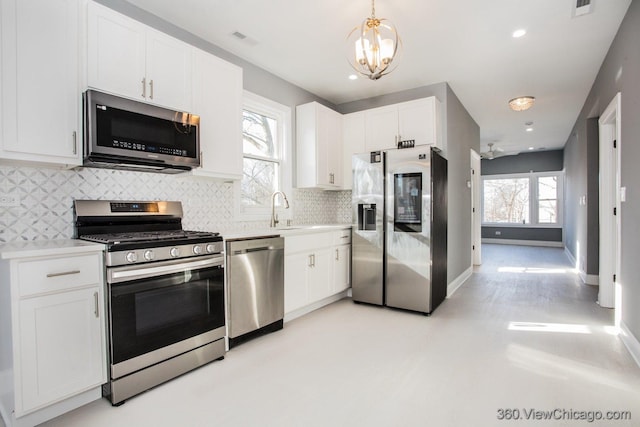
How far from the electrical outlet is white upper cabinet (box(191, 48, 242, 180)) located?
3.71 ft

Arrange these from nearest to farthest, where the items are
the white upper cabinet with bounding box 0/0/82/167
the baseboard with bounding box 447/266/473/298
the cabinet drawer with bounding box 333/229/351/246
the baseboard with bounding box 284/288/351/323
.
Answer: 1. the white upper cabinet with bounding box 0/0/82/167
2. the baseboard with bounding box 284/288/351/323
3. the cabinet drawer with bounding box 333/229/351/246
4. the baseboard with bounding box 447/266/473/298

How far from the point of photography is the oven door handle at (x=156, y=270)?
1959 mm

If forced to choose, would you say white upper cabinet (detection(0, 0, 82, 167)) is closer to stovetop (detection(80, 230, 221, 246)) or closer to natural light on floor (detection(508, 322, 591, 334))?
stovetop (detection(80, 230, 221, 246))

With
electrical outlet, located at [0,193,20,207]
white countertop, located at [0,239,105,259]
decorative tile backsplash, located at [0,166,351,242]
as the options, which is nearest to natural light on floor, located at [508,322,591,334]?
decorative tile backsplash, located at [0,166,351,242]

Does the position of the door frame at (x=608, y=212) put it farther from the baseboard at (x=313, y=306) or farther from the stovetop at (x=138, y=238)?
the stovetop at (x=138, y=238)

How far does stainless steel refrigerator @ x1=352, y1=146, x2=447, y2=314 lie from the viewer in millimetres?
3553

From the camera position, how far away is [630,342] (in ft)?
8.66

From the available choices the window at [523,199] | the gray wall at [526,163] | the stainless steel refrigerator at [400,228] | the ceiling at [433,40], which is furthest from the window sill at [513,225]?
the stainless steel refrigerator at [400,228]

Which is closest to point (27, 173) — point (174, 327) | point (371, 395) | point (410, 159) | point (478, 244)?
point (174, 327)

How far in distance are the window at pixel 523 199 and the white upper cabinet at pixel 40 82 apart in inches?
Answer: 421

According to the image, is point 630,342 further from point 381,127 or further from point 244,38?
point 244,38

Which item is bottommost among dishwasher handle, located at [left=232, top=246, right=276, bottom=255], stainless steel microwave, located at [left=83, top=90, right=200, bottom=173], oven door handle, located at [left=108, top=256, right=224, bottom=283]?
oven door handle, located at [left=108, top=256, right=224, bottom=283]

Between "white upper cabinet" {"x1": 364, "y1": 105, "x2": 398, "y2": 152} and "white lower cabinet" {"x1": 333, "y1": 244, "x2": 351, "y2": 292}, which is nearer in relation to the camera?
"white lower cabinet" {"x1": 333, "y1": 244, "x2": 351, "y2": 292}

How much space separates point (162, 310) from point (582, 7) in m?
3.94
